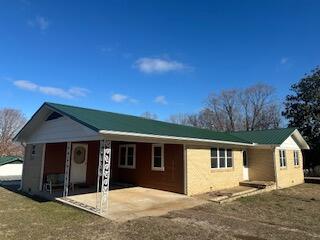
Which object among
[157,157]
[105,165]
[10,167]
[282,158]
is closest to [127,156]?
[157,157]

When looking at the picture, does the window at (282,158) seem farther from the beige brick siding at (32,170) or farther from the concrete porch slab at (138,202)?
the beige brick siding at (32,170)

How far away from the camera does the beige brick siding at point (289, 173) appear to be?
1802 cm

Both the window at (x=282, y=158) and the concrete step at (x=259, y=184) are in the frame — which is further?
the window at (x=282, y=158)

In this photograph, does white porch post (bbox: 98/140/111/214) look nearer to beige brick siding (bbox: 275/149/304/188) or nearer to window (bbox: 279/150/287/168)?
beige brick siding (bbox: 275/149/304/188)

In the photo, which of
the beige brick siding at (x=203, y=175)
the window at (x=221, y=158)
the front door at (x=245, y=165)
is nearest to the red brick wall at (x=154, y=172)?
the beige brick siding at (x=203, y=175)

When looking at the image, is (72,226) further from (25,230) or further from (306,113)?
(306,113)

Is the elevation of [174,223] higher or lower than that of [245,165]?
lower

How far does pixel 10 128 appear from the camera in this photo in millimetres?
51781

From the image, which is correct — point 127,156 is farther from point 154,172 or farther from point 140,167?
point 154,172

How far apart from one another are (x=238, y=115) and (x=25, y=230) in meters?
43.7

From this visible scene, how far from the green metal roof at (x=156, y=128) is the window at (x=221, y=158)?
2.19ft

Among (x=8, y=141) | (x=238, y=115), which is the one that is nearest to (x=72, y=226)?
(x=238, y=115)

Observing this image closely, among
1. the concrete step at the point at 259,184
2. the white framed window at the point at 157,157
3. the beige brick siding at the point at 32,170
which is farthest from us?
the concrete step at the point at 259,184

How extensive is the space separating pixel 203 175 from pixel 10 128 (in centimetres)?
4803
